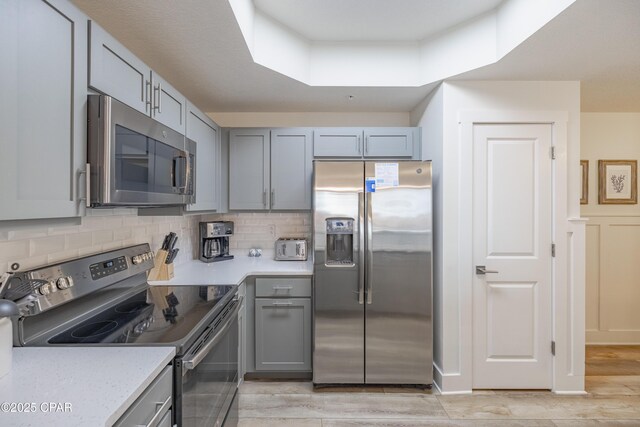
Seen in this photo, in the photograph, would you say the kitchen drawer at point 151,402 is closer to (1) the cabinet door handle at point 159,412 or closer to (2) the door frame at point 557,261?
(1) the cabinet door handle at point 159,412

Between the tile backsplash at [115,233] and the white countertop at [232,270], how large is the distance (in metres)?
0.22

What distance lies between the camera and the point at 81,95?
3.65 ft

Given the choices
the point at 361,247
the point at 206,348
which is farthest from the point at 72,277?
the point at 361,247

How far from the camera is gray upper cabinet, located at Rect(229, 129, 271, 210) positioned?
2.93 metres

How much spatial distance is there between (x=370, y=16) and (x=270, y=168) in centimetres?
143

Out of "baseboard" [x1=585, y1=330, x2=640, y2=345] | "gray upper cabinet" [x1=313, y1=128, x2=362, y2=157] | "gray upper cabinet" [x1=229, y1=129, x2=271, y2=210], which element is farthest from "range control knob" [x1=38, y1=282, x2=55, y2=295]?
"baseboard" [x1=585, y1=330, x2=640, y2=345]

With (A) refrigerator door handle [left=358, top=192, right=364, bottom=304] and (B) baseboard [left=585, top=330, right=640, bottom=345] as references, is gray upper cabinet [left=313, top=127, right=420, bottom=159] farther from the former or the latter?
(B) baseboard [left=585, top=330, right=640, bottom=345]

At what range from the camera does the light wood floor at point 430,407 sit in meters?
2.08

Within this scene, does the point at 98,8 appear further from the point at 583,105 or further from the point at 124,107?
the point at 583,105

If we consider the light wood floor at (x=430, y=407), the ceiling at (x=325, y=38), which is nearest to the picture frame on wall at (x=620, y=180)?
the ceiling at (x=325, y=38)

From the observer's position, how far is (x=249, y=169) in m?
A: 2.94

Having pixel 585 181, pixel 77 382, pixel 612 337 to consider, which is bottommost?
pixel 612 337

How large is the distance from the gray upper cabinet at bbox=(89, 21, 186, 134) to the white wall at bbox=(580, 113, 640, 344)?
376cm

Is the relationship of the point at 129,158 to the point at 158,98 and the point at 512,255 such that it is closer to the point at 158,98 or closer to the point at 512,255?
the point at 158,98
